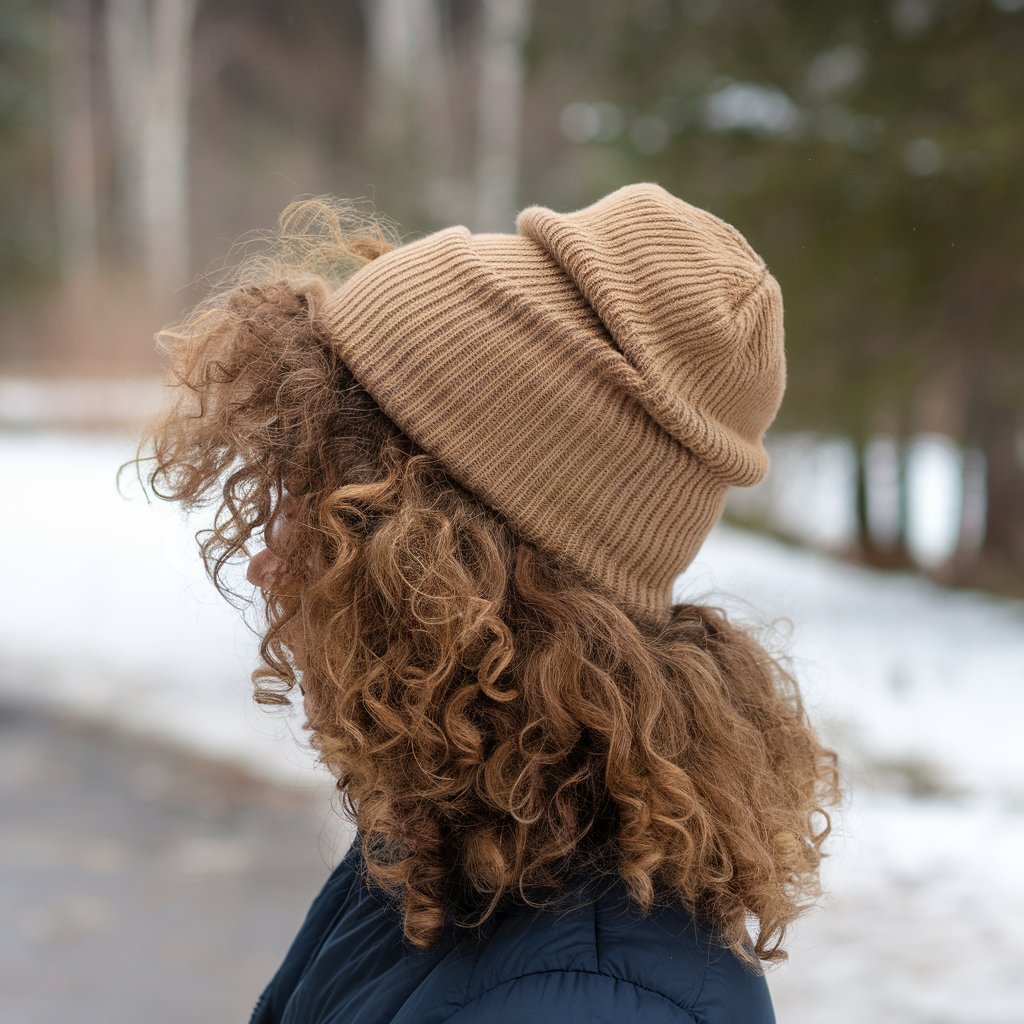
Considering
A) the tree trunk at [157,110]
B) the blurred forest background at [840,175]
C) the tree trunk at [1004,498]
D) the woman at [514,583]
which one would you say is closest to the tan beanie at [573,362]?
the woman at [514,583]

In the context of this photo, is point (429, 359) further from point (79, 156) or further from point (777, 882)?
point (79, 156)

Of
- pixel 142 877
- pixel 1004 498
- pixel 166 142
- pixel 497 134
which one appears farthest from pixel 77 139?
pixel 142 877

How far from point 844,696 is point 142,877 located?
3.23 m

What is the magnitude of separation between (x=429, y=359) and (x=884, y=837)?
3.51 metres

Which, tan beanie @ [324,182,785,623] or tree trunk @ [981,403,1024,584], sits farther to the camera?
tree trunk @ [981,403,1024,584]

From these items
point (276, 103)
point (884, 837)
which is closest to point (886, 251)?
point (884, 837)

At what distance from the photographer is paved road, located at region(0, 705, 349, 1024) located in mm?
3275

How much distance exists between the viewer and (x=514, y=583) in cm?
123

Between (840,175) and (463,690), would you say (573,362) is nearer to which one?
(463,690)

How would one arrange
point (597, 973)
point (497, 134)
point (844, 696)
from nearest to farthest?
point (597, 973) < point (844, 696) < point (497, 134)

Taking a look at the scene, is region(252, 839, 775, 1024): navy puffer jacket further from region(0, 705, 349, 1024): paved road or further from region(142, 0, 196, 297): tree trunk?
region(142, 0, 196, 297): tree trunk

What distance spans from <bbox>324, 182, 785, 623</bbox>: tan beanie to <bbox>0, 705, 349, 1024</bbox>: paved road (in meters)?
1.54

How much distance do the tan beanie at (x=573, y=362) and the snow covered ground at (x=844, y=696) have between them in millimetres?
337

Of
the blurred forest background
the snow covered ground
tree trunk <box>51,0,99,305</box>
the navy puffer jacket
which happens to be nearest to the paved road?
the snow covered ground
